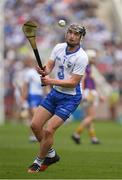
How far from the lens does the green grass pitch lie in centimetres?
1266

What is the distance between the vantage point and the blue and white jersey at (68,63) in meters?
13.3

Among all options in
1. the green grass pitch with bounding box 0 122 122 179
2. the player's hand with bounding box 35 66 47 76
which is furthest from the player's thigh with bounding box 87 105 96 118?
the player's hand with bounding box 35 66 47 76

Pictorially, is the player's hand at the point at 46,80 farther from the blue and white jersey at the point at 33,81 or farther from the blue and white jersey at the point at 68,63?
the blue and white jersey at the point at 33,81

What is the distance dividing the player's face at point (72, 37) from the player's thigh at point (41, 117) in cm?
123

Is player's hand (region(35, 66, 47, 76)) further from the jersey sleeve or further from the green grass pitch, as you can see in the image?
the green grass pitch

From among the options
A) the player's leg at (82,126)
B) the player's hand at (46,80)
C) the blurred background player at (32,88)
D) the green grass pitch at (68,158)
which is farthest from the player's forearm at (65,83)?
the blurred background player at (32,88)

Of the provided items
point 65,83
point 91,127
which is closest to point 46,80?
point 65,83

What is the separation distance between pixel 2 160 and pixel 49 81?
2732 millimetres

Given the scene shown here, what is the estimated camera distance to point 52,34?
110ft

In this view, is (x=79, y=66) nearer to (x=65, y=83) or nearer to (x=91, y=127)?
(x=65, y=83)

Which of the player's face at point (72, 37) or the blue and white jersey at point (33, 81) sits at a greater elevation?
the player's face at point (72, 37)

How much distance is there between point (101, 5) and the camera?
3481 centimetres

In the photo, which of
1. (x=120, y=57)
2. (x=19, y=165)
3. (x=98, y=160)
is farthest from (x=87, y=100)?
(x=120, y=57)

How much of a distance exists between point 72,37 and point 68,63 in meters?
0.45
